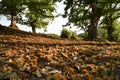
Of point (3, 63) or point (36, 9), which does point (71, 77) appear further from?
point (36, 9)

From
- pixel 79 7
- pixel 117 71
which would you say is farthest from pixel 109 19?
pixel 117 71

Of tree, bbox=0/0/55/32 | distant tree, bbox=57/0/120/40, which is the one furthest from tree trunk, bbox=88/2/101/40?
tree, bbox=0/0/55/32

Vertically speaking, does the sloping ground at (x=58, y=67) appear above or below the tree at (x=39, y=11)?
below

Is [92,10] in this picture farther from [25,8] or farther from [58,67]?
[58,67]

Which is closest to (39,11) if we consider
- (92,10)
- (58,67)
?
(92,10)

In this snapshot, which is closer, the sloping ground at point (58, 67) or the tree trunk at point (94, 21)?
the sloping ground at point (58, 67)

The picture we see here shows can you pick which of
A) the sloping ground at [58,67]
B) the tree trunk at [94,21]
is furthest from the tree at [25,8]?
the sloping ground at [58,67]

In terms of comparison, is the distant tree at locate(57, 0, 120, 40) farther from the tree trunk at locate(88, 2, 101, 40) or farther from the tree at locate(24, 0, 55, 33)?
the tree at locate(24, 0, 55, 33)

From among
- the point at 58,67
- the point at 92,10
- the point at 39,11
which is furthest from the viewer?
the point at 39,11

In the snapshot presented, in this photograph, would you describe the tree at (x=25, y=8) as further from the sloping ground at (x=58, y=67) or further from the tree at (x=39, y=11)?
the sloping ground at (x=58, y=67)

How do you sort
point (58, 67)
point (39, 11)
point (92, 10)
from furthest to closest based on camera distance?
point (39, 11) → point (92, 10) → point (58, 67)

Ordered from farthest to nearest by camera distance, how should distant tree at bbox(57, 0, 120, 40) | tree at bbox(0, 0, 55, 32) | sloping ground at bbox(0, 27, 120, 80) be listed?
tree at bbox(0, 0, 55, 32)
distant tree at bbox(57, 0, 120, 40)
sloping ground at bbox(0, 27, 120, 80)

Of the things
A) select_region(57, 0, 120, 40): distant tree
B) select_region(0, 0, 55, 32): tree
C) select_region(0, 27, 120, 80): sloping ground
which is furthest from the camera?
select_region(0, 0, 55, 32): tree

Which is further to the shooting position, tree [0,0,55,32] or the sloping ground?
tree [0,0,55,32]
